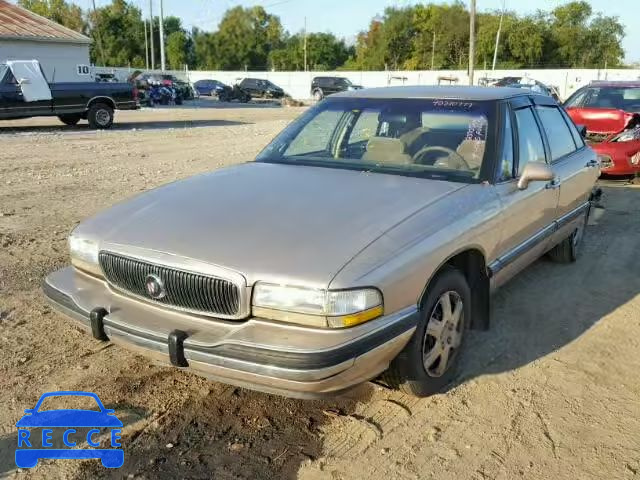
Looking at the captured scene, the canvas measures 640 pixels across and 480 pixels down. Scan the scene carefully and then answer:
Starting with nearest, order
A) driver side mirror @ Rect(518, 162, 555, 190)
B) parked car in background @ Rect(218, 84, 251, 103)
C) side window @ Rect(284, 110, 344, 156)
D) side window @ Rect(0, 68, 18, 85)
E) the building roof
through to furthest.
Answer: driver side mirror @ Rect(518, 162, 555, 190)
side window @ Rect(284, 110, 344, 156)
side window @ Rect(0, 68, 18, 85)
the building roof
parked car in background @ Rect(218, 84, 251, 103)

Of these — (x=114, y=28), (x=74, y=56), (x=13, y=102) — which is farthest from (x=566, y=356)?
(x=114, y=28)

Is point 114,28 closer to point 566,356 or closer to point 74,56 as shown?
point 74,56

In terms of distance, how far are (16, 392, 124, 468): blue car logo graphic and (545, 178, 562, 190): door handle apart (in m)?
3.27

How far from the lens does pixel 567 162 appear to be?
16.4 feet

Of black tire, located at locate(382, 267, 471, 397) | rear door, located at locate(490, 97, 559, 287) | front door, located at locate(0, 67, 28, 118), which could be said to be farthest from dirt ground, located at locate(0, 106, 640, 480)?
front door, located at locate(0, 67, 28, 118)

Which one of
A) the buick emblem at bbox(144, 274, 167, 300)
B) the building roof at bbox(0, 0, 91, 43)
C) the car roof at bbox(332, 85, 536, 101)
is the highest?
the building roof at bbox(0, 0, 91, 43)

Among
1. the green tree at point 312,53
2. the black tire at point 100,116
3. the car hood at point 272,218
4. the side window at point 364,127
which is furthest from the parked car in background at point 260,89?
the car hood at point 272,218

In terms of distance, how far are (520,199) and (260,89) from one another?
40423mm

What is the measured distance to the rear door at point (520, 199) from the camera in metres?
3.88

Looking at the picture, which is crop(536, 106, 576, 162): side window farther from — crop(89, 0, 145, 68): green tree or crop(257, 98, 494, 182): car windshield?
crop(89, 0, 145, 68): green tree

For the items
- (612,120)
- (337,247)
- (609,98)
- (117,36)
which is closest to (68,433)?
(337,247)

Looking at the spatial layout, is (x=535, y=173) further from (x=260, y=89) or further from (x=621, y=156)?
(x=260, y=89)

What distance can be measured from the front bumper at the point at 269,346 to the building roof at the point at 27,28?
26442mm

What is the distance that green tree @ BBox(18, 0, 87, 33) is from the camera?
69.1m
